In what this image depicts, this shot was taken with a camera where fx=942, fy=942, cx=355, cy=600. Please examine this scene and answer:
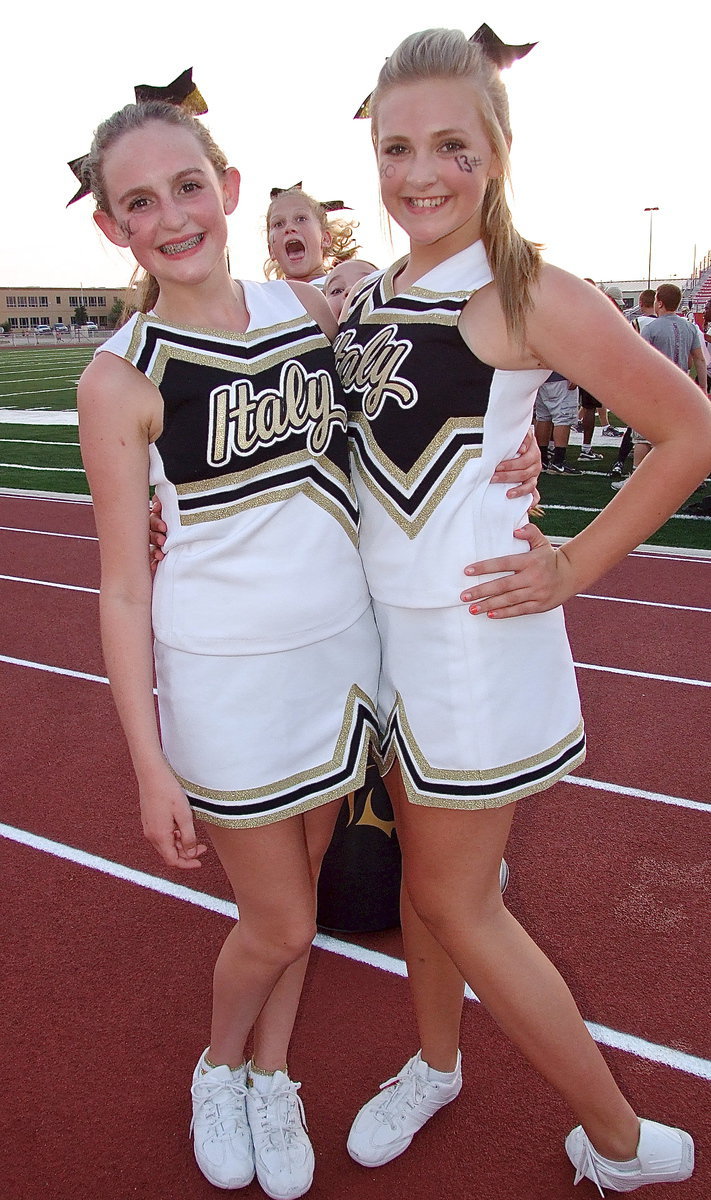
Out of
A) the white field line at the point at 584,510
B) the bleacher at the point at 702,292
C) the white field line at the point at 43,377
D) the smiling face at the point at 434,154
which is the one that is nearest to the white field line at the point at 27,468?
the white field line at the point at 584,510

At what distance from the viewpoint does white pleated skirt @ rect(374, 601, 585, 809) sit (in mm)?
1609

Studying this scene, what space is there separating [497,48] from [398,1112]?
83.6 inches

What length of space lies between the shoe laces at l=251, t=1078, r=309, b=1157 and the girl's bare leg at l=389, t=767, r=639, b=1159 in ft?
1.95

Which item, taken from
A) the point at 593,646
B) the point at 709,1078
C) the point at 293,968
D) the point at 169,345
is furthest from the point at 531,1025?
the point at 593,646

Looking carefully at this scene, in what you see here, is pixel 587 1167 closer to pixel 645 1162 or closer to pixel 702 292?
pixel 645 1162

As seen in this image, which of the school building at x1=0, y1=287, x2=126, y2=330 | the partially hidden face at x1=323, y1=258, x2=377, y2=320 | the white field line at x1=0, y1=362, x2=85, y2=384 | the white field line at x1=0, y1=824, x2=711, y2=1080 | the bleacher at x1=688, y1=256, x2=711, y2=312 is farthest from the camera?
the school building at x1=0, y1=287, x2=126, y2=330

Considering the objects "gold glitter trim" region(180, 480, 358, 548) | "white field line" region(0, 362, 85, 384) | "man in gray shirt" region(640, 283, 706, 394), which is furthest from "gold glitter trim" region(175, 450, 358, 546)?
"white field line" region(0, 362, 85, 384)

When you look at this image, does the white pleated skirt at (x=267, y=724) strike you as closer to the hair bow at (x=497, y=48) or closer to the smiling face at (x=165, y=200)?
the smiling face at (x=165, y=200)

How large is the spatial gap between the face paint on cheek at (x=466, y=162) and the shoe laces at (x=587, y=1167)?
6.07 feet

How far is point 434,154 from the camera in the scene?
1568mm

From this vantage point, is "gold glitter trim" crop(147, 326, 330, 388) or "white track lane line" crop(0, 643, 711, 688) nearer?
"gold glitter trim" crop(147, 326, 330, 388)

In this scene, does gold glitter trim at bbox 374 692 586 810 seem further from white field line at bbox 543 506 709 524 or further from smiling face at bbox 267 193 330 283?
white field line at bbox 543 506 709 524

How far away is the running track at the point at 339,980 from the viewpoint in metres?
2.05

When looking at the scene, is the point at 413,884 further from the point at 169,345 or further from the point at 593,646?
the point at 593,646
